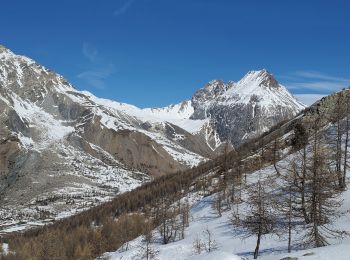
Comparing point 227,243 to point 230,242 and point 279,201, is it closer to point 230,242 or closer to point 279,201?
point 230,242

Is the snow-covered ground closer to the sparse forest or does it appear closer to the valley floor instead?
the valley floor

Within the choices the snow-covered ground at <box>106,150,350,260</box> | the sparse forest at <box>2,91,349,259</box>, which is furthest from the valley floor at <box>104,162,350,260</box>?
the sparse forest at <box>2,91,349,259</box>

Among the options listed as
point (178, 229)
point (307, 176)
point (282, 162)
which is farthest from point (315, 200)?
point (282, 162)

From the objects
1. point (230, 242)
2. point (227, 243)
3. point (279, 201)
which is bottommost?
point (227, 243)

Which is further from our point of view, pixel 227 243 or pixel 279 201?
pixel 279 201

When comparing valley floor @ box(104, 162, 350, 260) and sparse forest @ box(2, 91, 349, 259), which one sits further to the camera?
sparse forest @ box(2, 91, 349, 259)

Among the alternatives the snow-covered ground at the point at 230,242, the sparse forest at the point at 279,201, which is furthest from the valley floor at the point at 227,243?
the sparse forest at the point at 279,201

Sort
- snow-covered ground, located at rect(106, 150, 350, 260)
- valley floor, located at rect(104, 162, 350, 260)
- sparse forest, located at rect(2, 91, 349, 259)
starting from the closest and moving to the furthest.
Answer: valley floor, located at rect(104, 162, 350, 260) < snow-covered ground, located at rect(106, 150, 350, 260) < sparse forest, located at rect(2, 91, 349, 259)

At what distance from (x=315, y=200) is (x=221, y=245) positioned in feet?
92.4

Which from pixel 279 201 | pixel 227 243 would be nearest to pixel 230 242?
pixel 227 243

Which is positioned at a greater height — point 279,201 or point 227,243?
point 279,201

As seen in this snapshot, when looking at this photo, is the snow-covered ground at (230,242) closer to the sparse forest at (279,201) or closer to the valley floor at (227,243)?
the valley floor at (227,243)

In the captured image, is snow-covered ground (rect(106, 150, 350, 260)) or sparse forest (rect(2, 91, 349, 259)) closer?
snow-covered ground (rect(106, 150, 350, 260))

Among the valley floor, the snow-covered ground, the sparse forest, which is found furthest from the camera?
the sparse forest
